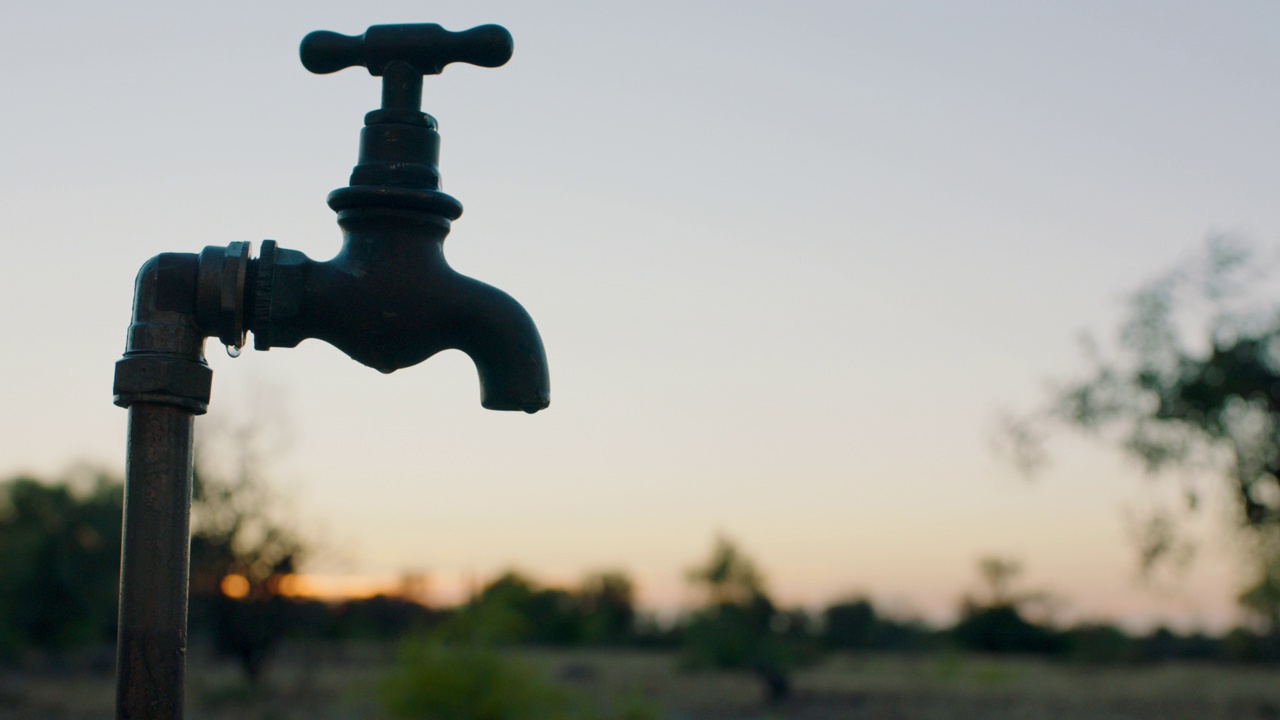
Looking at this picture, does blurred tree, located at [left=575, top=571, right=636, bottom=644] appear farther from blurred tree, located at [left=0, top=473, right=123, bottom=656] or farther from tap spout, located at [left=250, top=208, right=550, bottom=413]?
tap spout, located at [left=250, top=208, right=550, bottom=413]

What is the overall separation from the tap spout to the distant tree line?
16085 mm

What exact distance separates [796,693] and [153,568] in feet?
109

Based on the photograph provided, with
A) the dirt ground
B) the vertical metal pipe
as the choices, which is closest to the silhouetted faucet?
the vertical metal pipe

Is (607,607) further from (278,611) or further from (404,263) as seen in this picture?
(404,263)

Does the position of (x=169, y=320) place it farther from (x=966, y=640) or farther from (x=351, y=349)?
(x=966, y=640)

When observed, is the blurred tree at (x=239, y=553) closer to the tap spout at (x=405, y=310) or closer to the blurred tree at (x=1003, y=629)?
the tap spout at (x=405, y=310)

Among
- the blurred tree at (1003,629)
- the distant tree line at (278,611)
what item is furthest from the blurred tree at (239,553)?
the blurred tree at (1003,629)

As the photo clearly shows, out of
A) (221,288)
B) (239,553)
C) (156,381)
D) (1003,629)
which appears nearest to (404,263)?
(221,288)

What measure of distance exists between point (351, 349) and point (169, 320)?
1.22 feet

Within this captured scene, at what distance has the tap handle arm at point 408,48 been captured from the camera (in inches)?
93.8

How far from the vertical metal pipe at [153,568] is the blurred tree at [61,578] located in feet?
104

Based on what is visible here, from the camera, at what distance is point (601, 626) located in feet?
219

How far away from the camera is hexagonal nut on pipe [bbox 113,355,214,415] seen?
7.09ft

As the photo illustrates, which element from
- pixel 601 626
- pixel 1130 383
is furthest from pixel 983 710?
pixel 601 626
